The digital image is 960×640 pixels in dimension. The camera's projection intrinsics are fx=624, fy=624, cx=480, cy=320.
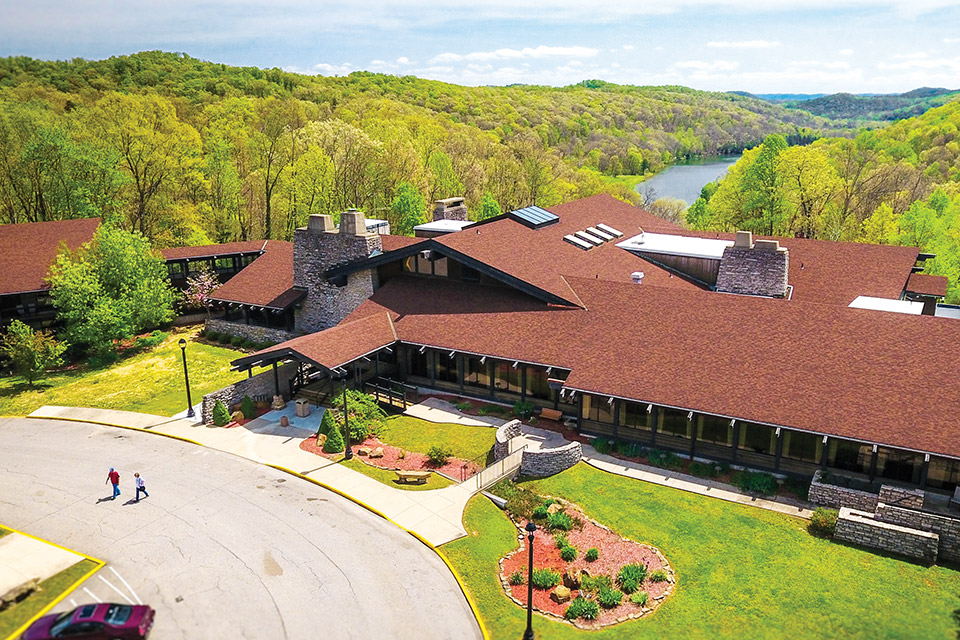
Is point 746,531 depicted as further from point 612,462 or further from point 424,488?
point 424,488

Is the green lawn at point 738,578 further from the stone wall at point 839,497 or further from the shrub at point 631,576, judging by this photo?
the stone wall at point 839,497

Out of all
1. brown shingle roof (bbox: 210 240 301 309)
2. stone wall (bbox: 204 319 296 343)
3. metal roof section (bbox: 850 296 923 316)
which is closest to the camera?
metal roof section (bbox: 850 296 923 316)

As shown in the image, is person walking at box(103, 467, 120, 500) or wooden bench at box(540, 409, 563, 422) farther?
wooden bench at box(540, 409, 563, 422)

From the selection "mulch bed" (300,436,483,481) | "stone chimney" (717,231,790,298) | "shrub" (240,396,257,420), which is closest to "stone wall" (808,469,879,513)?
"mulch bed" (300,436,483,481)

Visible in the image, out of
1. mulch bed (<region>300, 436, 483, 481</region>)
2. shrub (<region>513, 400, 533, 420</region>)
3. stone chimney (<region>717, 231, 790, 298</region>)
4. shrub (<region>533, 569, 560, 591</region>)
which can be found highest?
stone chimney (<region>717, 231, 790, 298</region>)

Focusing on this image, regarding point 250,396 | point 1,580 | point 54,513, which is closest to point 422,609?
point 1,580

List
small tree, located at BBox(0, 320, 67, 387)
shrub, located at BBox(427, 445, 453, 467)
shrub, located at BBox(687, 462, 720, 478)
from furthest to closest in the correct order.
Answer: small tree, located at BBox(0, 320, 67, 387), shrub, located at BBox(427, 445, 453, 467), shrub, located at BBox(687, 462, 720, 478)

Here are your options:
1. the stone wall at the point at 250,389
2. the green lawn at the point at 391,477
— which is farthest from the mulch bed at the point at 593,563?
the stone wall at the point at 250,389

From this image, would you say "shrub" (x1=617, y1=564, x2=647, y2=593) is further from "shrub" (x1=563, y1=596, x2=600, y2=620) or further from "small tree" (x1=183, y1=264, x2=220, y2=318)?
"small tree" (x1=183, y1=264, x2=220, y2=318)

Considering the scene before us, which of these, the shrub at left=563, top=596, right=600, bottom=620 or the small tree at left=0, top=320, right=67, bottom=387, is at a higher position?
the small tree at left=0, top=320, right=67, bottom=387
